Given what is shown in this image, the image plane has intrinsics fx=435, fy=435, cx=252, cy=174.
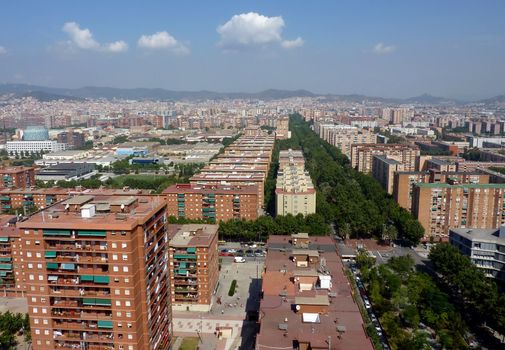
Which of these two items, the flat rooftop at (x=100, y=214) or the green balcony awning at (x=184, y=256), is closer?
the flat rooftop at (x=100, y=214)

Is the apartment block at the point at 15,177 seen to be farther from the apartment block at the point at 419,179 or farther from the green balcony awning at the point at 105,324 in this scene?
the apartment block at the point at 419,179

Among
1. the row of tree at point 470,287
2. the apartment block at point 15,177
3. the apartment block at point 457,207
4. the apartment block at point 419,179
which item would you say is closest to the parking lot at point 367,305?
the row of tree at point 470,287

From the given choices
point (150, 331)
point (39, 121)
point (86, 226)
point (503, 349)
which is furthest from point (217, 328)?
point (39, 121)

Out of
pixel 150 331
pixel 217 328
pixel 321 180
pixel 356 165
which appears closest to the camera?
pixel 150 331

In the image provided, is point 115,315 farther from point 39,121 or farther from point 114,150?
point 39,121

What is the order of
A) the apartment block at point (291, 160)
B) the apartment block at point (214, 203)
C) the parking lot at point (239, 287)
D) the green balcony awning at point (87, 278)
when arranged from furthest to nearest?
the apartment block at point (291, 160), the apartment block at point (214, 203), the parking lot at point (239, 287), the green balcony awning at point (87, 278)

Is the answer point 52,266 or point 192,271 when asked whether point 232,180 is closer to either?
point 192,271
